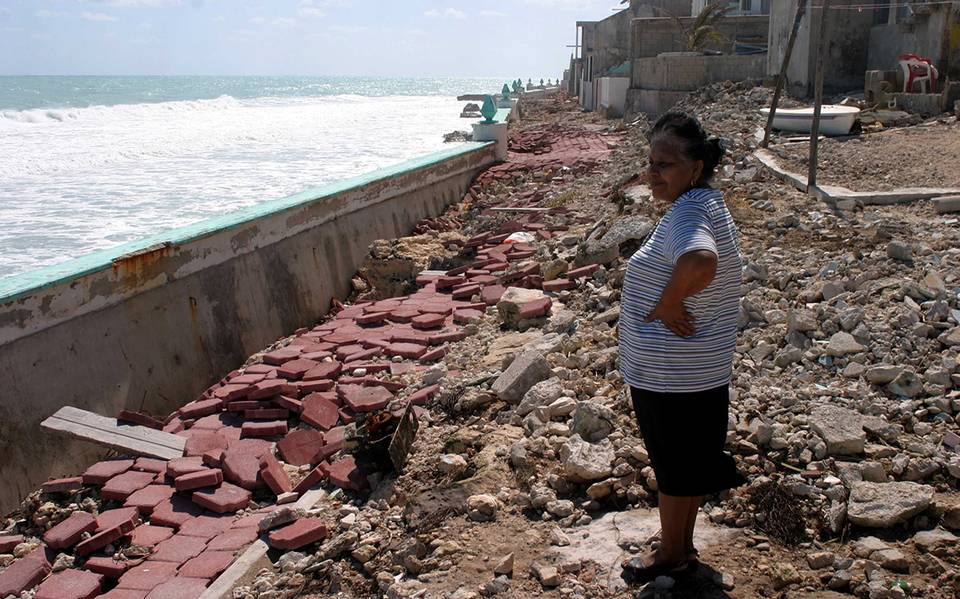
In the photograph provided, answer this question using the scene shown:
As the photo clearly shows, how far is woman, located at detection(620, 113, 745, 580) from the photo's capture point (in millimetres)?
2432

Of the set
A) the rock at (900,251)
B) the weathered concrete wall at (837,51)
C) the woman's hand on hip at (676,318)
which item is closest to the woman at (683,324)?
the woman's hand on hip at (676,318)

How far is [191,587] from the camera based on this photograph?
143 inches

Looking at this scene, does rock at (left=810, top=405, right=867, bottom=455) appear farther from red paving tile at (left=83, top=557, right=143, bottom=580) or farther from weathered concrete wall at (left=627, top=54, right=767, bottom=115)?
weathered concrete wall at (left=627, top=54, right=767, bottom=115)

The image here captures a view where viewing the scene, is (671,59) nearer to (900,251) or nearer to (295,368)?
(900,251)

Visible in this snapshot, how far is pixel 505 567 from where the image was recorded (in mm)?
2965

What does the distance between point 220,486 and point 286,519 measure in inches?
34.9

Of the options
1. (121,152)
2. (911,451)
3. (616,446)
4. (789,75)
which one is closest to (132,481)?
(616,446)

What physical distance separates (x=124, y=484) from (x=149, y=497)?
232 mm

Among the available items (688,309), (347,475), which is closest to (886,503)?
(688,309)

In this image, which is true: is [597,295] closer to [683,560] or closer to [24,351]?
[683,560]

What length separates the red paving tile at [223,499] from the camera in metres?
4.33

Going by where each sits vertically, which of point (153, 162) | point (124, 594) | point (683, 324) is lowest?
point (124, 594)

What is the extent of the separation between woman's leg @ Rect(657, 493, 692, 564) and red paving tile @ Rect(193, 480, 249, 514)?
2523 mm

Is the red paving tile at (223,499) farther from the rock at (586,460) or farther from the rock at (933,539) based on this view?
the rock at (933,539)
